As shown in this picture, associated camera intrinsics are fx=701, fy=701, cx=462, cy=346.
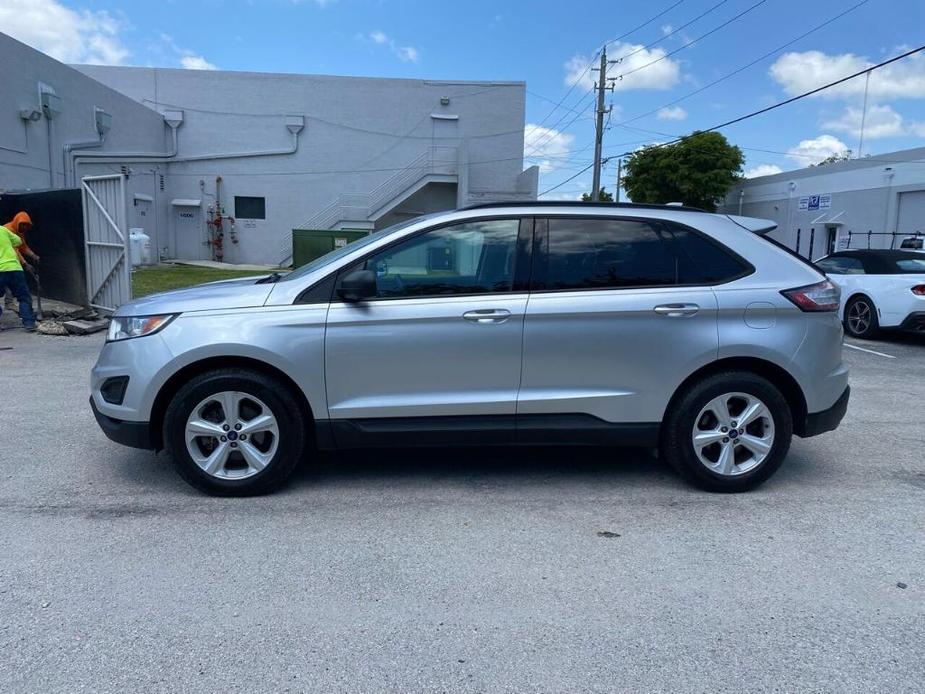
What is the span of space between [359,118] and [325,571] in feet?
108

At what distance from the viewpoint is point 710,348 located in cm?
439

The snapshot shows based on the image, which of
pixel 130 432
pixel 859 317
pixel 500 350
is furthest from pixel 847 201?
pixel 130 432

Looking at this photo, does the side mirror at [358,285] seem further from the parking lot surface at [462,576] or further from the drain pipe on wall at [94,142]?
the drain pipe on wall at [94,142]

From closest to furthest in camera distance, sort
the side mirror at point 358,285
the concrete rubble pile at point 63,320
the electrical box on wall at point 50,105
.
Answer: the side mirror at point 358,285, the concrete rubble pile at point 63,320, the electrical box on wall at point 50,105

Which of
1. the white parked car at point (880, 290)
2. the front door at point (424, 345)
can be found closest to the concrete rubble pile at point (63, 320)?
the front door at point (424, 345)

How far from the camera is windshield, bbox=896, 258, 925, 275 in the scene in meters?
11.1

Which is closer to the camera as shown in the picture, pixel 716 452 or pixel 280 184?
pixel 716 452

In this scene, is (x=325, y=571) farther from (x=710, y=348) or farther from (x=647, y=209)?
(x=647, y=209)

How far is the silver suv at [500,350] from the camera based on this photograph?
4.24 meters

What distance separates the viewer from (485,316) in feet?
14.0

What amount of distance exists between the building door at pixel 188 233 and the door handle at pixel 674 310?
107 ft

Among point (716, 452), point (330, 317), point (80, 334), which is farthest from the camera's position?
point (80, 334)

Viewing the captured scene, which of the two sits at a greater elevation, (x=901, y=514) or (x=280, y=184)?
(x=280, y=184)

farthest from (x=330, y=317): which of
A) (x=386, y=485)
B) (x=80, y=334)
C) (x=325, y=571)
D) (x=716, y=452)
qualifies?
(x=80, y=334)
